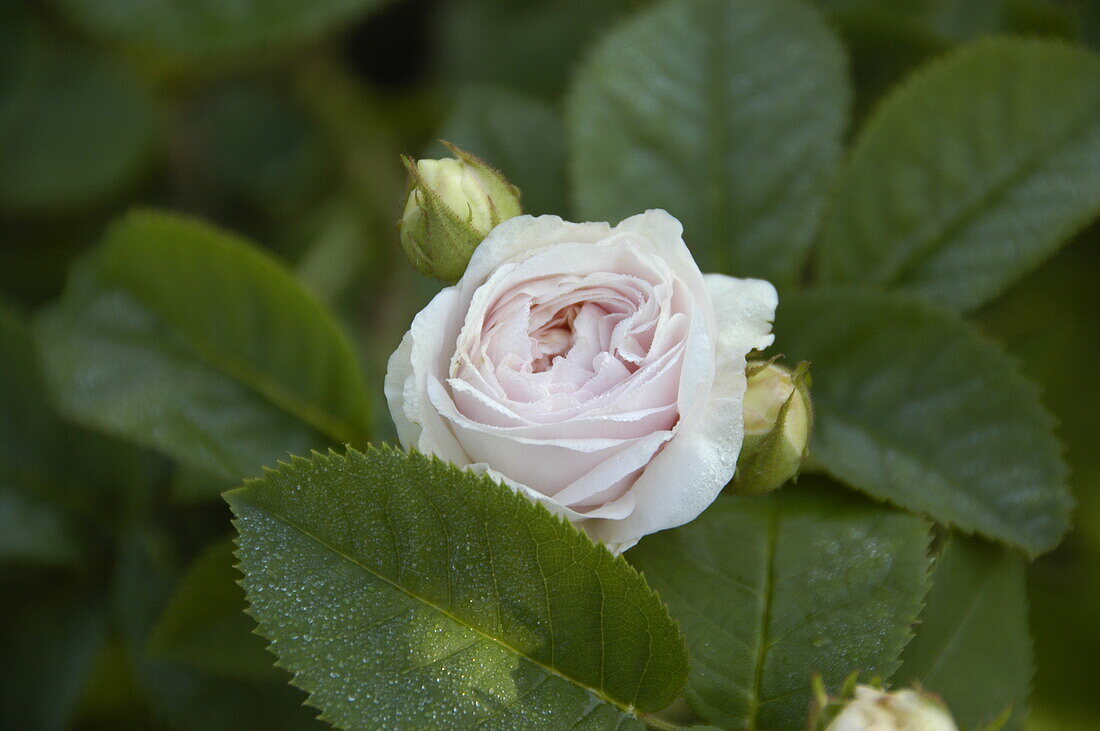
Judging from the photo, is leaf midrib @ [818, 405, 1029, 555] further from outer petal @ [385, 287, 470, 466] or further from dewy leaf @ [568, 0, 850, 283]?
outer petal @ [385, 287, 470, 466]

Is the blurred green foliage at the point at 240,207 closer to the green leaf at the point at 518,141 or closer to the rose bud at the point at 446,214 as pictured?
the green leaf at the point at 518,141

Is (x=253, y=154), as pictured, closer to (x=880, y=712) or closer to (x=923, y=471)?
(x=923, y=471)

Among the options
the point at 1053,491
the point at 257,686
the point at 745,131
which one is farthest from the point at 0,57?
the point at 1053,491

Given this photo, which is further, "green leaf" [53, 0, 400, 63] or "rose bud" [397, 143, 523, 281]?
"green leaf" [53, 0, 400, 63]

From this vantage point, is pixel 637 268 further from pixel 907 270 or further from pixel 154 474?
pixel 154 474

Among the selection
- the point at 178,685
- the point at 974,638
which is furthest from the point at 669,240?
the point at 178,685

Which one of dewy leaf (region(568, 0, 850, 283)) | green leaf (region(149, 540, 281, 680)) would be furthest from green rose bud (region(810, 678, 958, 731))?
green leaf (region(149, 540, 281, 680))
